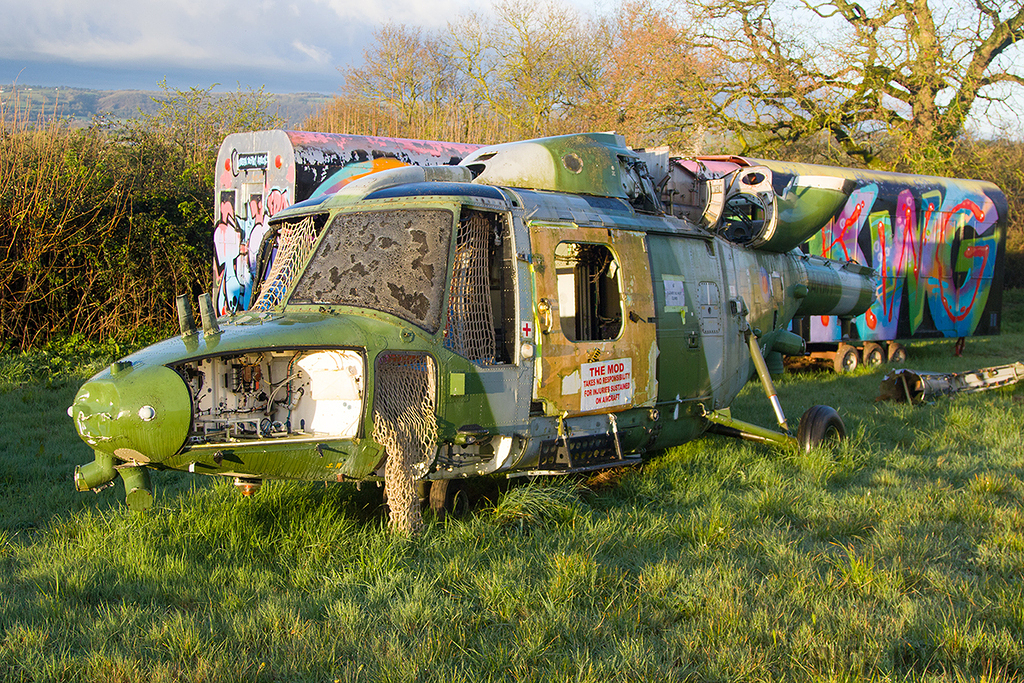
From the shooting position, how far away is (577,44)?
23891mm

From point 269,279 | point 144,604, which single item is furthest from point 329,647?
point 269,279

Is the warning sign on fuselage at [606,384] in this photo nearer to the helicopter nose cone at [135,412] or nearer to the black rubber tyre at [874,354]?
the helicopter nose cone at [135,412]

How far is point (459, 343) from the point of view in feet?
17.3

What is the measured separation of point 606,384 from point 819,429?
2.81 meters

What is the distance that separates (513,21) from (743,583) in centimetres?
2171

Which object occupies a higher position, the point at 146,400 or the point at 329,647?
the point at 146,400

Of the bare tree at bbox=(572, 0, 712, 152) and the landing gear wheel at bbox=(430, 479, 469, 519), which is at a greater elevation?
the bare tree at bbox=(572, 0, 712, 152)

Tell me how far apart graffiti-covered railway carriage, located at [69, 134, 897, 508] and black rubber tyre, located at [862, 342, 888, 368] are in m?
9.36

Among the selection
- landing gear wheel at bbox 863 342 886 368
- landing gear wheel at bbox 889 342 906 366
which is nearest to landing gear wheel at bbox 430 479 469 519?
landing gear wheel at bbox 863 342 886 368

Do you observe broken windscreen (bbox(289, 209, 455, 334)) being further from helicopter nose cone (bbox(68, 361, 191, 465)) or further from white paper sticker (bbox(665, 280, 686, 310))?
white paper sticker (bbox(665, 280, 686, 310))

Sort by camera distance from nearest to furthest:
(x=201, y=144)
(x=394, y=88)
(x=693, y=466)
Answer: (x=693, y=466) < (x=201, y=144) < (x=394, y=88)

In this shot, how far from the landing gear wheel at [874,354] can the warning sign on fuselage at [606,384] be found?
11.7 m

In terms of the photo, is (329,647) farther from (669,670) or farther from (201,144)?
(201,144)

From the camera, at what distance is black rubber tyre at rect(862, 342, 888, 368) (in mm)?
15973
